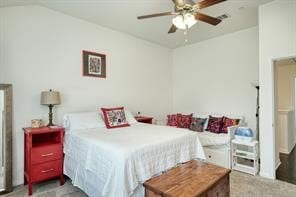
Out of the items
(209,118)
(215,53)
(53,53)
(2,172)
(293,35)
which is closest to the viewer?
(2,172)

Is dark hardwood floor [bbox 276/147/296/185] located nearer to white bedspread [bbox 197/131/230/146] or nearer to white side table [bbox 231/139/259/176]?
white side table [bbox 231/139/259/176]

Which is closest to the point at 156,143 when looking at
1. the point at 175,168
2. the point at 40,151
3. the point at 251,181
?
the point at 175,168

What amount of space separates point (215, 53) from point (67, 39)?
3.42m

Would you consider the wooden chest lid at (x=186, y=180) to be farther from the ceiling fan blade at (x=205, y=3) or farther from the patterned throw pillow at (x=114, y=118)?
the ceiling fan blade at (x=205, y=3)

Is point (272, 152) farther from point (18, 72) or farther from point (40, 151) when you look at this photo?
point (18, 72)

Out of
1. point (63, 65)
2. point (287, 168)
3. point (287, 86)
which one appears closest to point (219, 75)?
point (287, 168)

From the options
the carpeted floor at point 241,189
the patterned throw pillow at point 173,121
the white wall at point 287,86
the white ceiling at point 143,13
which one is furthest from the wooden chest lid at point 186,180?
the white wall at point 287,86

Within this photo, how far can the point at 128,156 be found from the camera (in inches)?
75.8

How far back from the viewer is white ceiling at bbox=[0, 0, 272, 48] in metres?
3.09

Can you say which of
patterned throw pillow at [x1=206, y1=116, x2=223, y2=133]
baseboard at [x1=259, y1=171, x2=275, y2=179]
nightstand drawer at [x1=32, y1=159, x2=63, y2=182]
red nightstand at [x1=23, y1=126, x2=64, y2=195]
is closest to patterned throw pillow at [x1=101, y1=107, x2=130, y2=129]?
red nightstand at [x1=23, y1=126, x2=64, y2=195]

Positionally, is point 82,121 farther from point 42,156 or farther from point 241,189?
point 241,189

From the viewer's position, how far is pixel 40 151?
9.03 ft

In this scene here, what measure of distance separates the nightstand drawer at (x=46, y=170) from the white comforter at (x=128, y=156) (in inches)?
10.2

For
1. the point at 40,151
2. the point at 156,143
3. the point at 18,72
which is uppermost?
the point at 18,72
